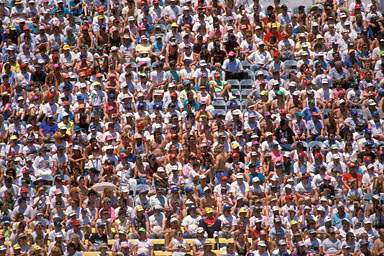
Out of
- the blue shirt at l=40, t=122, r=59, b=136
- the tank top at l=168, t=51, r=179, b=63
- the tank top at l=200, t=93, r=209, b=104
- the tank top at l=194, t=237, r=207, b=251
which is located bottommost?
the tank top at l=194, t=237, r=207, b=251

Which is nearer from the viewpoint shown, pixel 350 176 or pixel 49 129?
pixel 350 176

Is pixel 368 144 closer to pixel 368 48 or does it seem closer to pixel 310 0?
pixel 368 48

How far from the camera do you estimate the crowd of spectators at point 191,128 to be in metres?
24.0

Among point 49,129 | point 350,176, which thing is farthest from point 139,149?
point 350,176

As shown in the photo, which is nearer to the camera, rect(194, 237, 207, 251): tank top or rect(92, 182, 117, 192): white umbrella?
rect(194, 237, 207, 251): tank top

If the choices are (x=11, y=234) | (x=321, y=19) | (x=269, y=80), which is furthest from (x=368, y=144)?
(x=11, y=234)

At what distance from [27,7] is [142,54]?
393cm

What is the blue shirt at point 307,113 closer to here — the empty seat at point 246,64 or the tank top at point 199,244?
the empty seat at point 246,64

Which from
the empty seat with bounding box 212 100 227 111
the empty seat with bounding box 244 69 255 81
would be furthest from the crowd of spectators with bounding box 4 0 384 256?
the empty seat with bounding box 244 69 255 81

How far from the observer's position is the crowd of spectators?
24.0 meters

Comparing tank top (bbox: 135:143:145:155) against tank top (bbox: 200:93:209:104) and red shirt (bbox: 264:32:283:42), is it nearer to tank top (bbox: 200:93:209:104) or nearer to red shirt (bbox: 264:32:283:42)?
tank top (bbox: 200:93:209:104)

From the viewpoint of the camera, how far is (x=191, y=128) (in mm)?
26359

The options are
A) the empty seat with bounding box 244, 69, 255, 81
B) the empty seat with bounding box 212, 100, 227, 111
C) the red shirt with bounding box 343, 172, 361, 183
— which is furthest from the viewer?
the empty seat with bounding box 244, 69, 255, 81

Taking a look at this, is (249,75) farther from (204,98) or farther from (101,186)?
(101,186)
